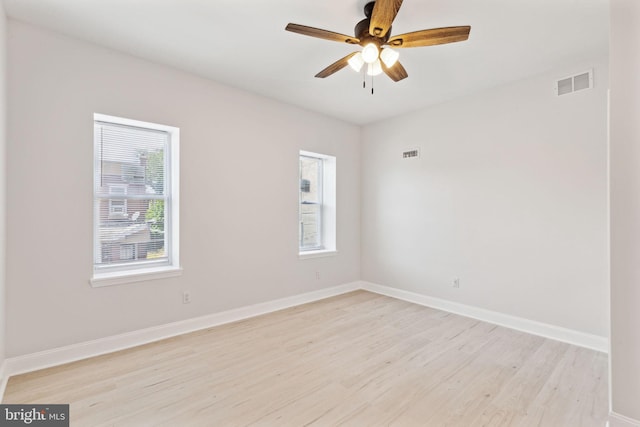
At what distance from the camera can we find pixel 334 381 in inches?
89.9

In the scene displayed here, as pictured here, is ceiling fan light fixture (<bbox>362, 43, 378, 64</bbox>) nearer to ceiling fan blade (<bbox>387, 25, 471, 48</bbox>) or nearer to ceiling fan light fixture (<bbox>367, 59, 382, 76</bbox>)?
ceiling fan blade (<bbox>387, 25, 471, 48</bbox>)

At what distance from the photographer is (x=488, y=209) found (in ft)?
11.8

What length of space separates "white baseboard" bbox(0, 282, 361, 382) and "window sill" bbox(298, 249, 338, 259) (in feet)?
1.82

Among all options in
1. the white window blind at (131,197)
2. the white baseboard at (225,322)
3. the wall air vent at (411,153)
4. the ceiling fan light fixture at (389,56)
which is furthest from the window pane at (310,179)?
the ceiling fan light fixture at (389,56)

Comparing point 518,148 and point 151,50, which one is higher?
point 151,50

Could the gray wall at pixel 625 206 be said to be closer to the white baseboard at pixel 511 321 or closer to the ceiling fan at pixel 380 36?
the ceiling fan at pixel 380 36

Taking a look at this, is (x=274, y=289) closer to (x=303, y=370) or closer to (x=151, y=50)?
(x=303, y=370)

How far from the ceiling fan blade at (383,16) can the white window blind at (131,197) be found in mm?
2426

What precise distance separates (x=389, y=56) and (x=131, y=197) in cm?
275

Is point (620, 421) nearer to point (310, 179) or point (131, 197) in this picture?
point (310, 179)

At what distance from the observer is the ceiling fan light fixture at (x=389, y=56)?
215 cm

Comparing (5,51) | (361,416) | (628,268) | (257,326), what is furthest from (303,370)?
(5,51)

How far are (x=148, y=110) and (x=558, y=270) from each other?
448 centimetres

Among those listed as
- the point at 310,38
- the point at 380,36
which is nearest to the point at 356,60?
the point at 380,36
